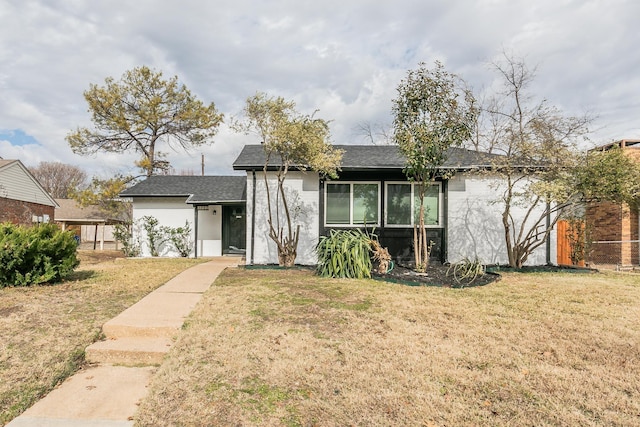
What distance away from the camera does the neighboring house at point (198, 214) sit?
1272cm

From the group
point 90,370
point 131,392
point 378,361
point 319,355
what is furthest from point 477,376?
point 90,370

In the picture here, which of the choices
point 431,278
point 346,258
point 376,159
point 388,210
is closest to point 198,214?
point 376,159

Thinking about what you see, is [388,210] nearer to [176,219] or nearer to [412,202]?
[412,202]

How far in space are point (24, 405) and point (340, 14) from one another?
8418mm

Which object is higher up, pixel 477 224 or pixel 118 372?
pixel 477 224

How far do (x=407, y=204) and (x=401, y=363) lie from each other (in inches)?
281

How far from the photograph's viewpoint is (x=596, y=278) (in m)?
7.82

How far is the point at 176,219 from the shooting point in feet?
42.2

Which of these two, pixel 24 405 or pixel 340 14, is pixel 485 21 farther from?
pixel 24 405

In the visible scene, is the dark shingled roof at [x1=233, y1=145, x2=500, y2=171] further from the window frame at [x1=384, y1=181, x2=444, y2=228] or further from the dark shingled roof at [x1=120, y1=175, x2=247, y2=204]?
the dark shingled roof at [x1=120, y1=175, x2=247, y2=204]

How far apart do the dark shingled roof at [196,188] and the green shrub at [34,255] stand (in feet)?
18.1

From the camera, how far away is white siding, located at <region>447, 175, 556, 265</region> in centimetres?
984

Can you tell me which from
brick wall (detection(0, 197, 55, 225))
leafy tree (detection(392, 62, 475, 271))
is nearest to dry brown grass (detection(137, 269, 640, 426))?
leafy tree (detection(392, 62, 475, 271))

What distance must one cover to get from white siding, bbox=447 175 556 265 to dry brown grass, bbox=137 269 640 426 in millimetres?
4326
